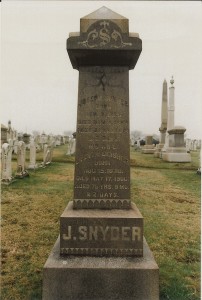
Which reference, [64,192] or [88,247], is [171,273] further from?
[64,192]

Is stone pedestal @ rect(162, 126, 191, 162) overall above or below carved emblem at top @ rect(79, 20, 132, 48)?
below

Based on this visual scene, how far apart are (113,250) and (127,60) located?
7.33ft

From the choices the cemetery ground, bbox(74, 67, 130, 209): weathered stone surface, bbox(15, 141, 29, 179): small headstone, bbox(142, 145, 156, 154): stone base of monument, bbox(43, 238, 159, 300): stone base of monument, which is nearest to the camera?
bbox(43, 238, 159, 300): stone base of monument

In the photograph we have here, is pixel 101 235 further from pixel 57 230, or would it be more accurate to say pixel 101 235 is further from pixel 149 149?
pixel 149 149

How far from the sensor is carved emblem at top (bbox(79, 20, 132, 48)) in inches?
133

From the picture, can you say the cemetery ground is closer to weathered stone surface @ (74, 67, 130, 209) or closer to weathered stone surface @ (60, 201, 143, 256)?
weathered stone surface @ (60, 201, 143, 256)

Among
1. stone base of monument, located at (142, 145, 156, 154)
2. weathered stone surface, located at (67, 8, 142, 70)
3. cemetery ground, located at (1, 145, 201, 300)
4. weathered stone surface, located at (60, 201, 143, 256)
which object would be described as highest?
weathered stone surface, located at (67, 8, 142, 70)

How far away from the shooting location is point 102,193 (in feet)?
11.9

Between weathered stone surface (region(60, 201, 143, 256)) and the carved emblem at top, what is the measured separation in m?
1.97

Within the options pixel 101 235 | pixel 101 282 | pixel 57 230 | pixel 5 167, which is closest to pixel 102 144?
pixel 101 235

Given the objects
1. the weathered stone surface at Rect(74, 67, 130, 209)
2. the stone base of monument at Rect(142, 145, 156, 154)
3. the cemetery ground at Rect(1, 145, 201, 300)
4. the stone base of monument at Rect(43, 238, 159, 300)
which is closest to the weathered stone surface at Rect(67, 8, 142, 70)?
the weathered stone surface at Rect(74, 67, 130, 209)

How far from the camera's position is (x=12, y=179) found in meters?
10.9

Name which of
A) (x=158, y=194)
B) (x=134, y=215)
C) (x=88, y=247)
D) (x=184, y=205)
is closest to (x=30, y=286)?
(x=88, y=247)

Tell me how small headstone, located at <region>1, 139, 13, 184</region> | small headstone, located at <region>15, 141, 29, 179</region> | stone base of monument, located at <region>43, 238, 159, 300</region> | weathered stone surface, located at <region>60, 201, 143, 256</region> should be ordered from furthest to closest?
small headstone, located at <region>15, 141, 29, 179</region> → small headstone, located at <region>1, 139, 13, 184</region> → weathered stone surface, located at <region>60, 201, 143, 256</region> → stone base of monument, located at <region>43, 238, 159, 300</region>
